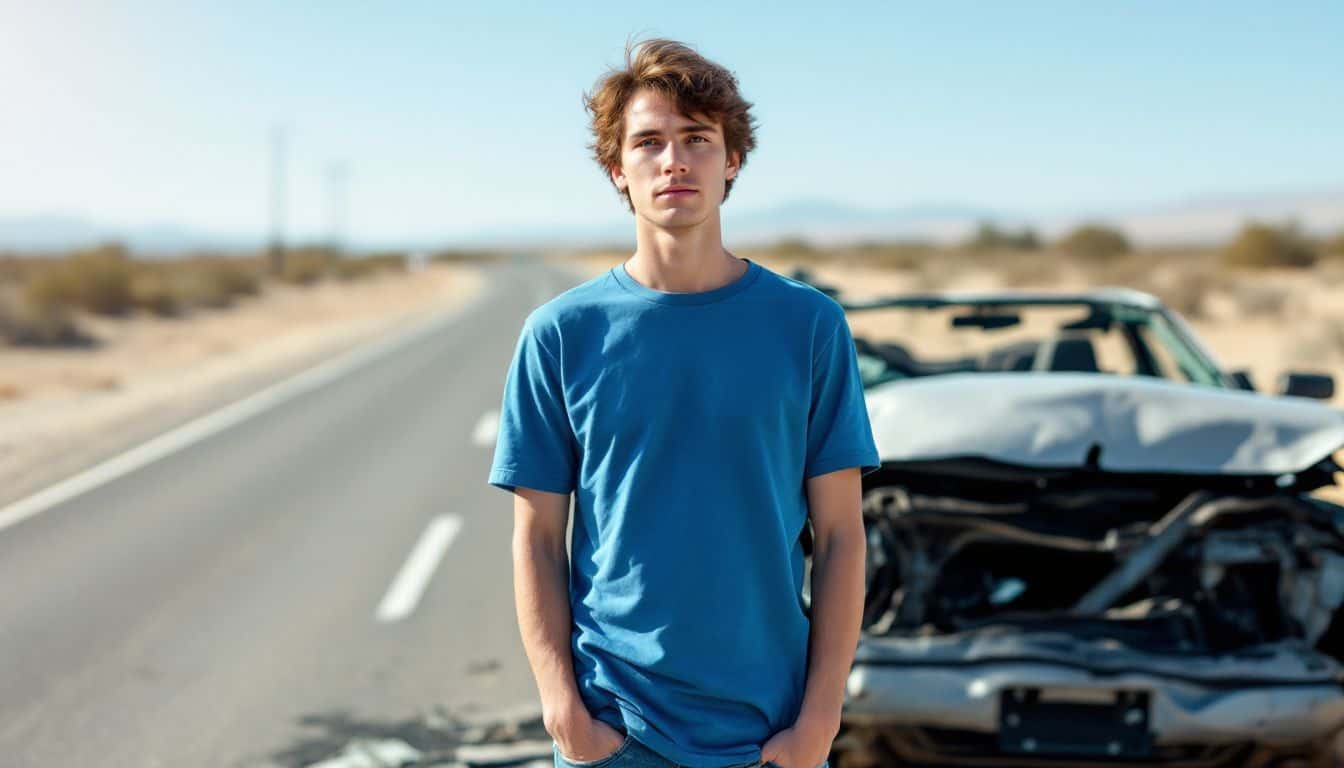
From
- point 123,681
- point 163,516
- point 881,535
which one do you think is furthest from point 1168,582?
point 163,516

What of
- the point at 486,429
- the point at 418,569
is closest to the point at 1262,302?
the point at 486,429

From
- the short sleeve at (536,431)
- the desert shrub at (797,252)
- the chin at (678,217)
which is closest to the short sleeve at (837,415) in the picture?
the chin at (678,217)

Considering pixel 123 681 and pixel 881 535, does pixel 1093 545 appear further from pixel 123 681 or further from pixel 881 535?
pixel 123 681

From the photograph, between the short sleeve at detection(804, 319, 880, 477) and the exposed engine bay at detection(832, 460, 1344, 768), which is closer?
the short sleeve at detection(804, 319, 880, 477)

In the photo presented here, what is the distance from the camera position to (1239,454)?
3723mm

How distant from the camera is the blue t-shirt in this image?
1801 mm

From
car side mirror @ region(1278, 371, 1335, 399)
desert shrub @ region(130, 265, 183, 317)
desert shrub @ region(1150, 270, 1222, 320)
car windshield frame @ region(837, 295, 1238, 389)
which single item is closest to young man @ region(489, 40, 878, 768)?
car windshield frame @ region(837, 295, 1238, 389)

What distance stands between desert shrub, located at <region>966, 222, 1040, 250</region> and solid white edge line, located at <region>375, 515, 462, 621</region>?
7091 centimetres

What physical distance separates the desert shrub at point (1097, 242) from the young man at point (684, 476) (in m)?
62.1

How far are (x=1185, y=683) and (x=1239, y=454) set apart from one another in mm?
727

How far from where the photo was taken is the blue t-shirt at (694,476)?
1.80m

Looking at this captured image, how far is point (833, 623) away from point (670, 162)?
710mm

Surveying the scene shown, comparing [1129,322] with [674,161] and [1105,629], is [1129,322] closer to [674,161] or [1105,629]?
[1105,629]

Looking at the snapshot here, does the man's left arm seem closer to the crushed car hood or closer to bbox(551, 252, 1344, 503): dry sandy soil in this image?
the crushed car hood
